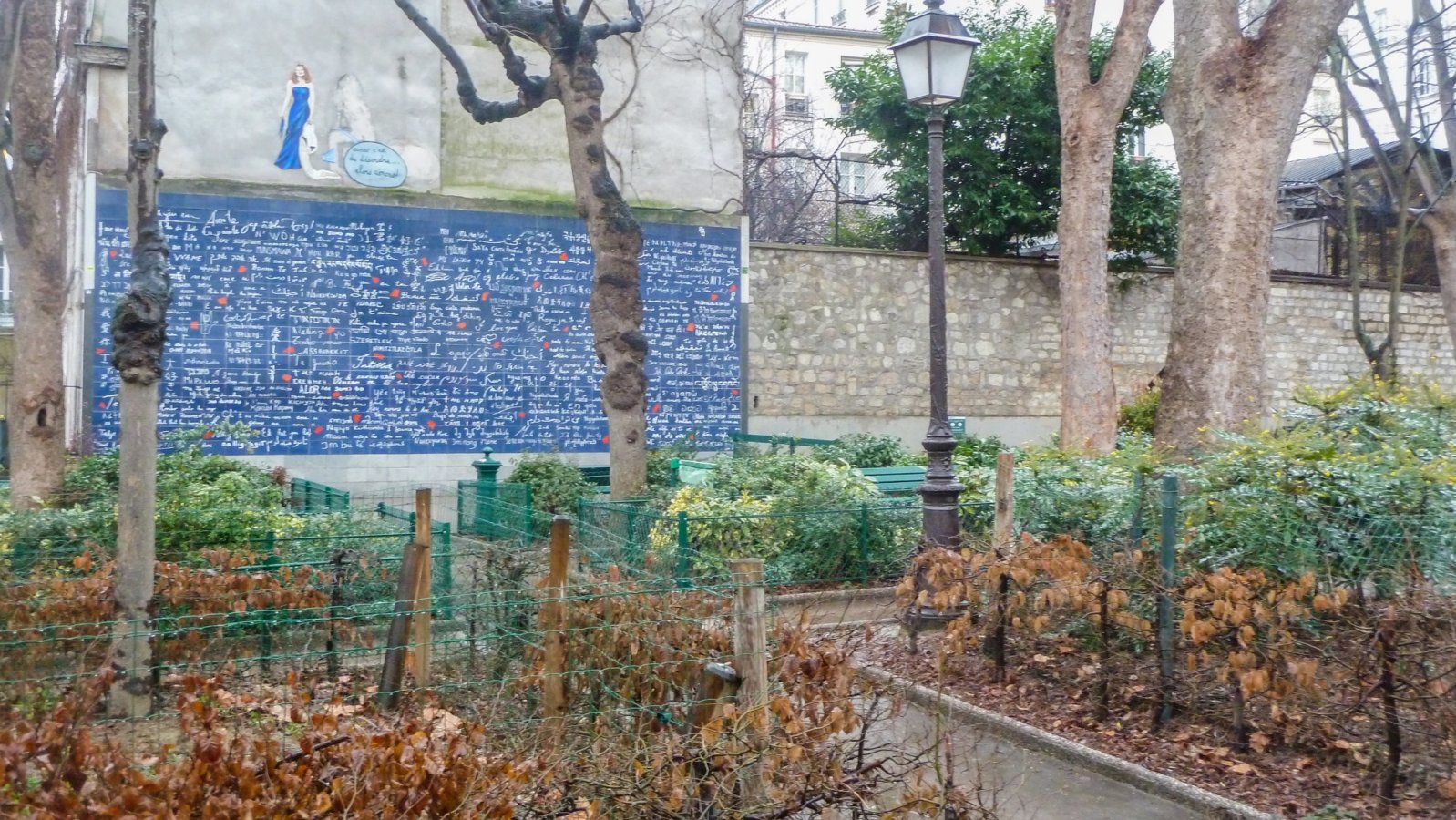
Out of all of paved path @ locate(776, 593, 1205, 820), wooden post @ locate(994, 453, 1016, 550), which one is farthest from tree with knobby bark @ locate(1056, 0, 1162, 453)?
paved path @ locate(776, 593, 1205, 820)

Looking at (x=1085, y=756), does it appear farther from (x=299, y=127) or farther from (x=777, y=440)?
(x=299, y=127)

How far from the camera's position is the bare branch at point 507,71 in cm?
1360

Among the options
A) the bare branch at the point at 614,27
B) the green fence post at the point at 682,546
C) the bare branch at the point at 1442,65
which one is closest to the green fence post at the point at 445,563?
the green fence post at the point at 682,546

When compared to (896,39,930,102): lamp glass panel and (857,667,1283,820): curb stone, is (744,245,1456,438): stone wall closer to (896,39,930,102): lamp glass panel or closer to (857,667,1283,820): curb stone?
(896,39,930,102): lamp glass panel

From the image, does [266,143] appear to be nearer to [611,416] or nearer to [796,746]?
[611,416]

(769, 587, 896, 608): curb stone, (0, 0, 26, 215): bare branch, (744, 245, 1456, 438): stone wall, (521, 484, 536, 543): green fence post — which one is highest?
(0, 0, 26, 215): bare branch

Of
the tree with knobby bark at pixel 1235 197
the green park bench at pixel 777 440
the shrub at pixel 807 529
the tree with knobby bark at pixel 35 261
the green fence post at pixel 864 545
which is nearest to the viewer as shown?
the tree with knobby bark at pixel 1235 197

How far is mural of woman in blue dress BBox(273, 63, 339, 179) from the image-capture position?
16516 millimetres

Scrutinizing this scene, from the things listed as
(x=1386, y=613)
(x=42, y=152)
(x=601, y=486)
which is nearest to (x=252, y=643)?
(x=1386, y=613)

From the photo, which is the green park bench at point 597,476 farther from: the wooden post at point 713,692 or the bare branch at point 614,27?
the wooden post at point 713,692

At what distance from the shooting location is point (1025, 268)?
20828mm

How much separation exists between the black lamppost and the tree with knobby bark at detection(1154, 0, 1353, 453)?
225 centimetres

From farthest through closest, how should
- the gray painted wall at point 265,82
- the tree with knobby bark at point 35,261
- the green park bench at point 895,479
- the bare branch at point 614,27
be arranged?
the gray painted wall at point 265,82 < the bare branch at point 614,27 < the green park bench at point 895,479 < the tree with knobby bark at point 35,261

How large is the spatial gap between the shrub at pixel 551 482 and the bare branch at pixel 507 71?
4.34 metres
